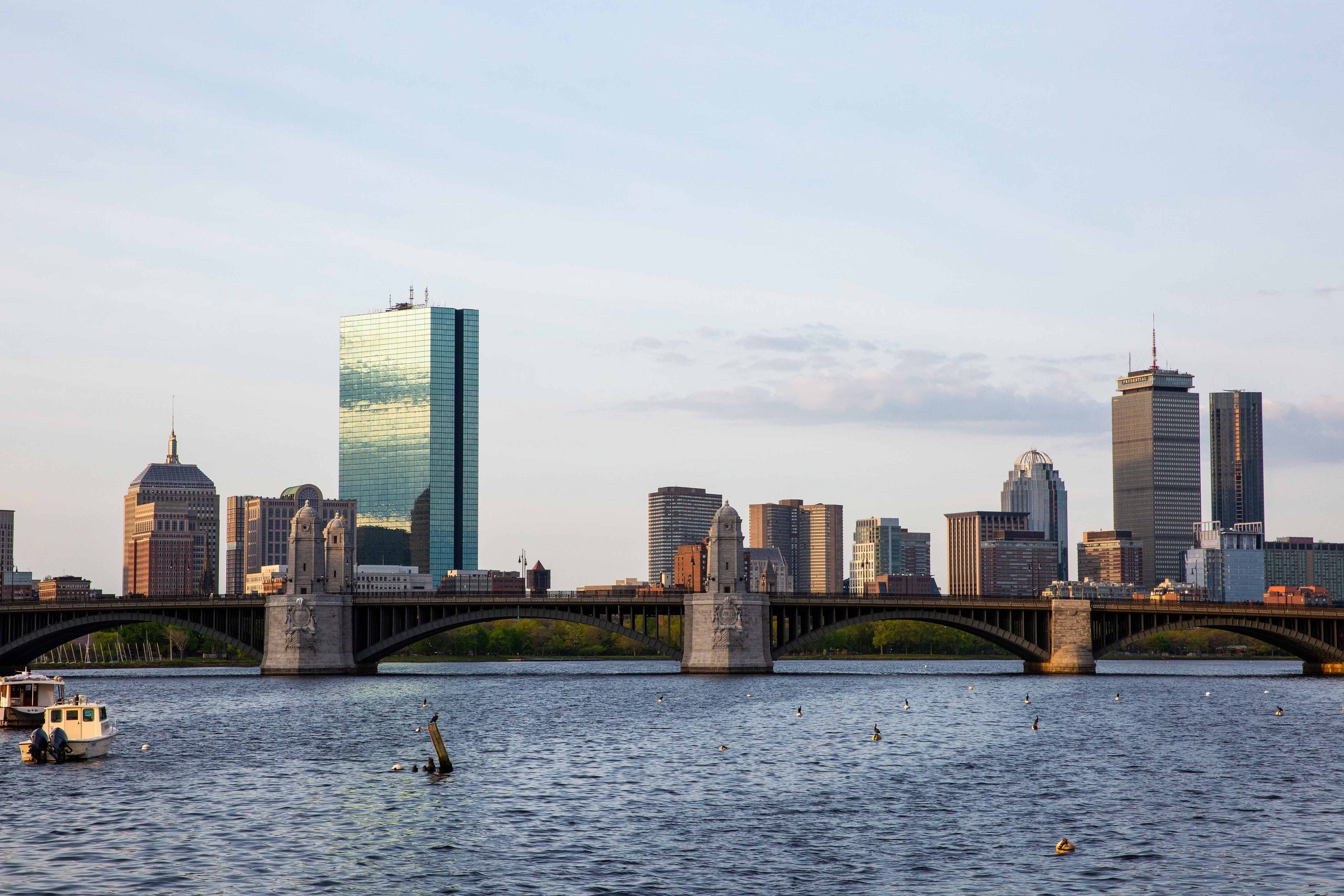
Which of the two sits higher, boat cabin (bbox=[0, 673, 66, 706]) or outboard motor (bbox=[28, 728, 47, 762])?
boat cabin (bbox=[0, 673, 66, 706])

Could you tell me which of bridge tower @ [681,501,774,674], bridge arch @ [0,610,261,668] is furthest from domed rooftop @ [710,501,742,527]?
bridge arch @ [0,610,261,668]

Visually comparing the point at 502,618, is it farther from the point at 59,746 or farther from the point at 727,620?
the point at 59,746

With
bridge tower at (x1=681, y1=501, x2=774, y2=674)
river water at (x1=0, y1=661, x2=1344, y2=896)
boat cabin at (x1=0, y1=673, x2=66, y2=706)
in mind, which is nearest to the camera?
river water at (x1=0, y1=661, x2=1344, y2=896)

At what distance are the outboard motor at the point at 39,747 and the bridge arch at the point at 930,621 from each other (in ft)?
282

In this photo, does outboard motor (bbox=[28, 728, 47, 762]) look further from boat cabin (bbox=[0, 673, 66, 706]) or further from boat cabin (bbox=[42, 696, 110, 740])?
boat cabin (bbox=[0, 673, 66, 706])

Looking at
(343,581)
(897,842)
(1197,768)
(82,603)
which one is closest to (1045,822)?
(897,842)

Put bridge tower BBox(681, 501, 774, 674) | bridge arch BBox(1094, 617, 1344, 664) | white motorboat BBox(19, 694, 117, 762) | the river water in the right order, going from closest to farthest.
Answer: the river water
white motorboat BBox(19, 694, 117, 762)
bridge tower BBox(681, 501, 774, 674)
bridge arch BBox(1094, 617, 1344, 664)

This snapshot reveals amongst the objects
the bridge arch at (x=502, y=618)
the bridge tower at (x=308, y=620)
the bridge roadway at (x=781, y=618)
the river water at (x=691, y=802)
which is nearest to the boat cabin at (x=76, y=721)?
the river water at (x=691, y=802)

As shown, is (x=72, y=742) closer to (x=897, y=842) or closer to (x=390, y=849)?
(x=390, y=849)

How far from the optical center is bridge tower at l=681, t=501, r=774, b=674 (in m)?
153

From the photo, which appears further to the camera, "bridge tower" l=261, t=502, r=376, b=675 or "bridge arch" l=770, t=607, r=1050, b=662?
"bridge tower" l=261, t=502, r=376, b=675

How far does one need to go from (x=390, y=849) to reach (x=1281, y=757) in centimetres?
5032

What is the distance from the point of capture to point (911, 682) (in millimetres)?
159875

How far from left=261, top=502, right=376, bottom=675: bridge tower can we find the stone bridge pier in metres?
73.7
